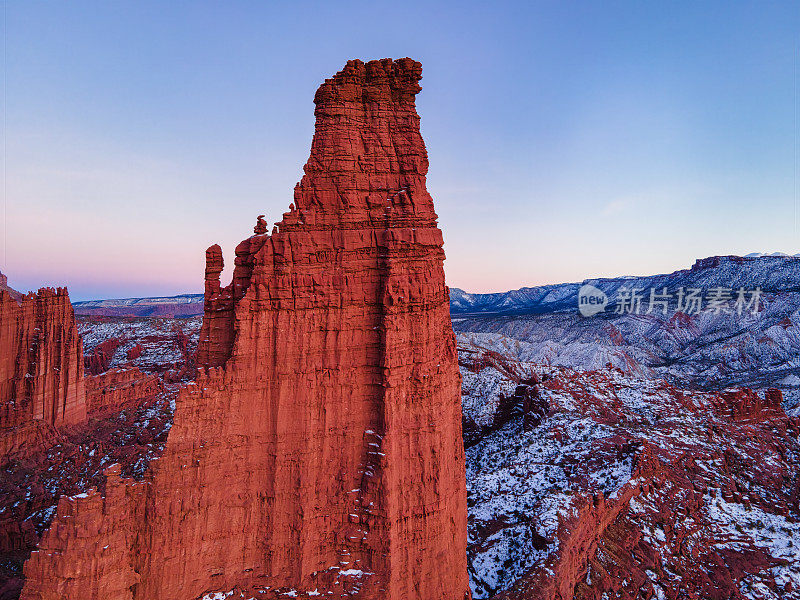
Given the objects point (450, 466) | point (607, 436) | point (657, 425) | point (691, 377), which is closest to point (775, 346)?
point (691, 377)

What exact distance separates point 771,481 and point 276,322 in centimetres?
3773

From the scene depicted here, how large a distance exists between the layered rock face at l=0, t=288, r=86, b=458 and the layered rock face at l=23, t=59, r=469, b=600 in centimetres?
2797

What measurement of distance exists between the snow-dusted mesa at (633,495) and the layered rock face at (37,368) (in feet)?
105

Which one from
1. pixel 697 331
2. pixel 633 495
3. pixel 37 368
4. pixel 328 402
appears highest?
pixel 328 402

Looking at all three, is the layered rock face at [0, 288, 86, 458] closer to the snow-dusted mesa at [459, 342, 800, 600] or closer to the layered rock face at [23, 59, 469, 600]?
the layered rock face at [23, 59, 469, 600]

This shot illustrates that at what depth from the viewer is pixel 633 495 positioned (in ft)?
85.7

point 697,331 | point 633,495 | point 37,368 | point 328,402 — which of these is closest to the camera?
point 328,402

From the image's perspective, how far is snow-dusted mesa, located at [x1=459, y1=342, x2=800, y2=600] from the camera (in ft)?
67.2

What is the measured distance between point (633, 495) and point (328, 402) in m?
23.2

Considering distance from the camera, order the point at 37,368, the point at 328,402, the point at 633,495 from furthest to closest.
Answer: the point at 37,368
the point at 633,495
the point at 328,402

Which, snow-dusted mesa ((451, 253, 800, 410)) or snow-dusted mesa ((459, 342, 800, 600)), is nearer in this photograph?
snow-dusted mesa ((459, 342, 800, 600))

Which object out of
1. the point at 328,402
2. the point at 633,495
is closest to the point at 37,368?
the point at 328,402

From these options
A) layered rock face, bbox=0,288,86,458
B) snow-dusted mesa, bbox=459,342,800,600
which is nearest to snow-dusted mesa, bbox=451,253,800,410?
snow-dusted mesa, bbox=459,342,800,600

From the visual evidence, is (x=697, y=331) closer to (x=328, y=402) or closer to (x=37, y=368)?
(x=328, y=402)
